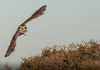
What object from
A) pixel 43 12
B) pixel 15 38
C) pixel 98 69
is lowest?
pixel 98 69

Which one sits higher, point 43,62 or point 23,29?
point 23,29

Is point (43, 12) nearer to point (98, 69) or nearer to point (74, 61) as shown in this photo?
point (74, 61)

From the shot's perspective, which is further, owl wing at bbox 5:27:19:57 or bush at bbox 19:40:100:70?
owl wing at bbox 5:27:19:57

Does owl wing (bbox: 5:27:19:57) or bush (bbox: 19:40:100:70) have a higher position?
owl wing (bbox: 5:27:19:57)

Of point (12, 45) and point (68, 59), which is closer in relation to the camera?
point (68, 59)

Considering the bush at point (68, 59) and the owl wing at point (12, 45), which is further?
the owl wing at point (12, 45)

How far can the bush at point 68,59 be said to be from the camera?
1145 cm

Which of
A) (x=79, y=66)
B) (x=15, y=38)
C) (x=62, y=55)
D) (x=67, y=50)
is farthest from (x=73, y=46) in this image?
(x=15, y=38)

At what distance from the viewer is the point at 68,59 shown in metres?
11.8

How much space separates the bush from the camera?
37.6ft

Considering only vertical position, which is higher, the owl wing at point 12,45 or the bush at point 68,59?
the owl wing at point 12,45

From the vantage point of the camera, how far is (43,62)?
39.3ft

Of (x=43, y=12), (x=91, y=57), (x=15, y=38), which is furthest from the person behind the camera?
(x=43, y=12)

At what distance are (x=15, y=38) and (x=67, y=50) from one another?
3.04 m
